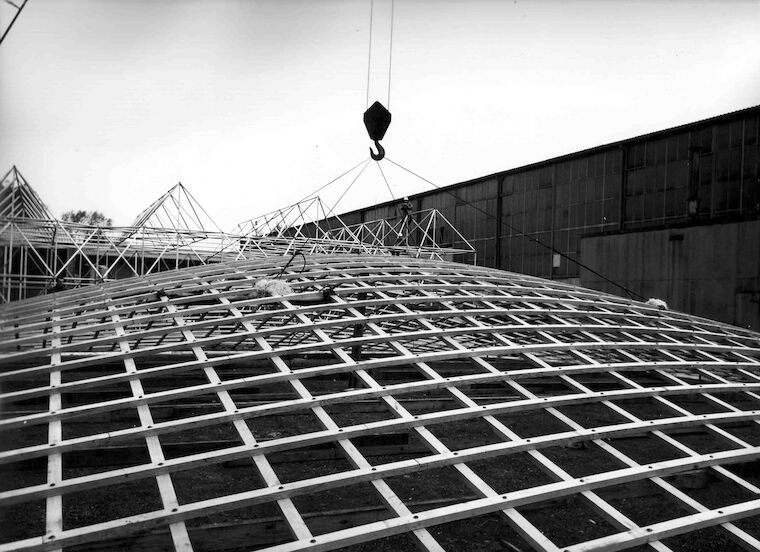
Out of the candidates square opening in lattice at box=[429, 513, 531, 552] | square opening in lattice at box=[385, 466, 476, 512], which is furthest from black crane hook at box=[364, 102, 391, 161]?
square opening in lattice at box=[429, 513, 531, 552]

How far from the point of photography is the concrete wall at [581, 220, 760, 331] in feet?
50.3

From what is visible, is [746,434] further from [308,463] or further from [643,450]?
[308,463]

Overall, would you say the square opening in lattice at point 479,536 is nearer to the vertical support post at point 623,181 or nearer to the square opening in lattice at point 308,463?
the square opening in lattice at point 308,463

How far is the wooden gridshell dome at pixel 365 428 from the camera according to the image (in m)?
4.26

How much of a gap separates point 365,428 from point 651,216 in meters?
20.6

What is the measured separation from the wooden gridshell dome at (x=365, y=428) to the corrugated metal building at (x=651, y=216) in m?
5.67

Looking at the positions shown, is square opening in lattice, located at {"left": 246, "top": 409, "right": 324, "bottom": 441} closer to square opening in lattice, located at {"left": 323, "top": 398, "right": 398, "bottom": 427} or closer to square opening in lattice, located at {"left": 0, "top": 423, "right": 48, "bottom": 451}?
square opening in lattice, located at {"left": 323, "top": 398, "right": 398, "bottom": 427}

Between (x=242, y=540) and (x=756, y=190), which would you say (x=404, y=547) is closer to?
(x=242, y=540)

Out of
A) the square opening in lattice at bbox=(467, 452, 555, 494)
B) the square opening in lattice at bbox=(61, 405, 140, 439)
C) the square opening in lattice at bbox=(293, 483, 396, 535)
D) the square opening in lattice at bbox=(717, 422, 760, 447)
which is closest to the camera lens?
the square opening in lattice at bbox=(293, 483, 396, 535)

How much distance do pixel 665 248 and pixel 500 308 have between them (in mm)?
11671

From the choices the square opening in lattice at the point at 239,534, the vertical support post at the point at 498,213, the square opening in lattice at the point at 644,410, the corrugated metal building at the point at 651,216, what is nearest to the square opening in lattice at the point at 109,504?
the square opening in lattice at the point at 239,534

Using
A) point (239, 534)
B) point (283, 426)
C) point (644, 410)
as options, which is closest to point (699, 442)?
point (644, 410)

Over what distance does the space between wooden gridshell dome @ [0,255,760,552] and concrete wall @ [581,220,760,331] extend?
4.99 m

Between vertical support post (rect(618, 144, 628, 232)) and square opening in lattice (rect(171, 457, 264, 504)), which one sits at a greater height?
vertical support post (rect(618, 144, 628, 232))
